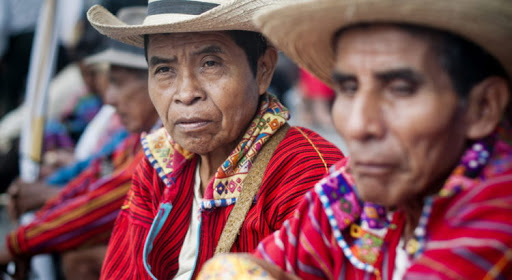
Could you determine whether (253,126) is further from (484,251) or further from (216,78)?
(484,251)

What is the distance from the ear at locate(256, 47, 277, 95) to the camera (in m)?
2.58

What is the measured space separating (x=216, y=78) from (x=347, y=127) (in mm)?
1002

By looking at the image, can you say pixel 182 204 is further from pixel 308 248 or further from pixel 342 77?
pixel 342 77

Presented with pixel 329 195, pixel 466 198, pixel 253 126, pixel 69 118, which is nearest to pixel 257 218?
pixel 253 126

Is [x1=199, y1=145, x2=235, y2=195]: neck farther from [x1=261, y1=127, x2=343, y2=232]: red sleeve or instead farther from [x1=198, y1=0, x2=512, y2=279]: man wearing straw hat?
[x1=198, y1=0, x2=512, y2=279]: man wearing straw hat

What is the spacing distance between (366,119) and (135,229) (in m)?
1.59

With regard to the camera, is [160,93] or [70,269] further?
[70,269]

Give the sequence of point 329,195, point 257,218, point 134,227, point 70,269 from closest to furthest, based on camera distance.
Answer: point 329,195 → point 257,218 → point 134,227 → point 70,269

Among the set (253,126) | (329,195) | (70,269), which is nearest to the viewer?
(329,195)

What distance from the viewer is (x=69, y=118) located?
22.2 ft

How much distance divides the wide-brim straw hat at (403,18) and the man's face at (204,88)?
2.09ft

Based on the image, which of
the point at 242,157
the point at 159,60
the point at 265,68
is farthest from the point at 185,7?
the point at 242,157

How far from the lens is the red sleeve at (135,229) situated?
8.61 feet

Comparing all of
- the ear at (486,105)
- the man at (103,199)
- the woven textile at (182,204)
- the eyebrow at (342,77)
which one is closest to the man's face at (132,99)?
the man at (103,199)
